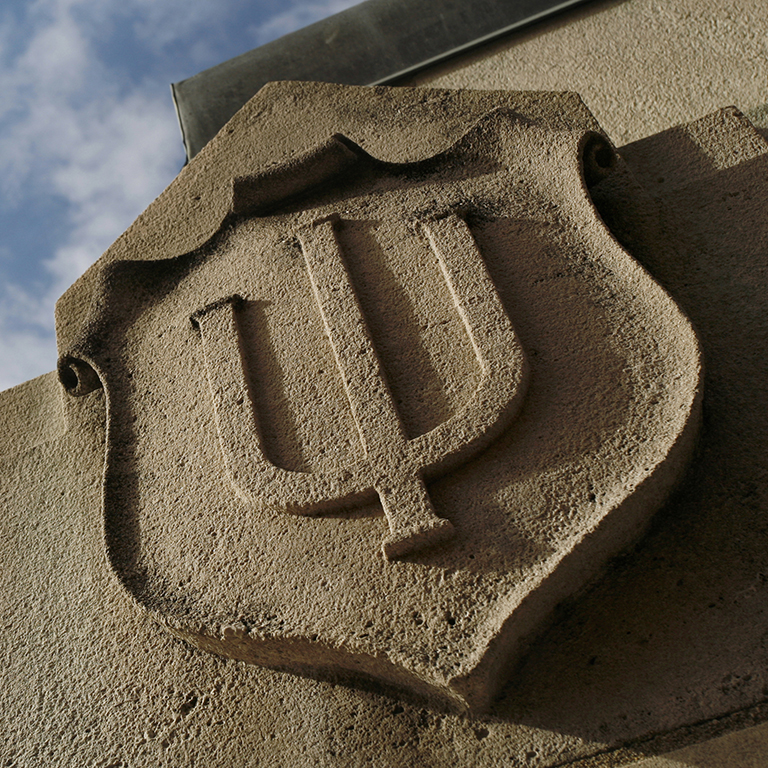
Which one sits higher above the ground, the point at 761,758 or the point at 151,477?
the point at 151,477

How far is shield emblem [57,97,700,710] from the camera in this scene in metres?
1.40

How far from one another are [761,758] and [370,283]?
1390 mm

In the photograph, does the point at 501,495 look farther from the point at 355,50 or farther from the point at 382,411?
the point at 355,50

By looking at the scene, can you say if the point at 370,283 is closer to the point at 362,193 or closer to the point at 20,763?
the point at 362,193

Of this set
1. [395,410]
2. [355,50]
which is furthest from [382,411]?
[355,50]

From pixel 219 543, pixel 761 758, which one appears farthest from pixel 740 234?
pixel 219 543

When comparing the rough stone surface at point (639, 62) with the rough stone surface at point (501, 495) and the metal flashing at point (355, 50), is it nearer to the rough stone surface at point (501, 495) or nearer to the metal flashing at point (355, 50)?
the metal flashing at point (355, 50)

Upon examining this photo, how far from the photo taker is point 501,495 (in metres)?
1.47

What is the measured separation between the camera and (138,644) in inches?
69.3

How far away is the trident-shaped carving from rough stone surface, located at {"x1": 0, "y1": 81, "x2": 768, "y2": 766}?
4 centimetres

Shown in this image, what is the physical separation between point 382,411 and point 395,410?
0.03 meters

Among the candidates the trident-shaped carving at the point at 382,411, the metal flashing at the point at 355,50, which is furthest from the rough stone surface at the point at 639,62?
the trident-shaped carving at the point at 382,411

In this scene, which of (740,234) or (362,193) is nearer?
(740,234)

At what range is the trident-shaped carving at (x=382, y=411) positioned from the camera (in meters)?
1.49
